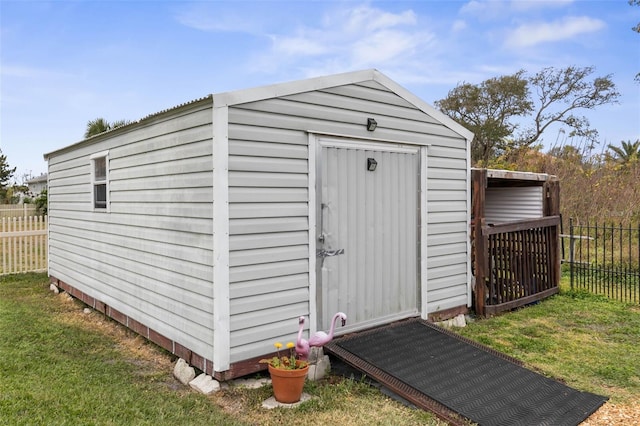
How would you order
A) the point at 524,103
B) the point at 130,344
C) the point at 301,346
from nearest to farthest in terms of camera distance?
the point at 301,346 < the point at 130,344 < the point at 524,103

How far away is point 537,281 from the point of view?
23.3 ft

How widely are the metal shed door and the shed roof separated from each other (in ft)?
1.80

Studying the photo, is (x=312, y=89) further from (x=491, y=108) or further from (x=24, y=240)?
(x=491, y=108)

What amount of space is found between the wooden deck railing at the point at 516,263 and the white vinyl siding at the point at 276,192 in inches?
96.7

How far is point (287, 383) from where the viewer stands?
3455 millimetres

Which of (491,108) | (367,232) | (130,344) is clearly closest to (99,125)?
(130,344)

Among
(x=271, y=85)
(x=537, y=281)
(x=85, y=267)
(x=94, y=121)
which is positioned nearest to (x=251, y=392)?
(x=271, y=85)

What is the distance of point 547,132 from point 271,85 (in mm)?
22818

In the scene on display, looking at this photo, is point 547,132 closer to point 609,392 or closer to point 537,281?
point 537,281

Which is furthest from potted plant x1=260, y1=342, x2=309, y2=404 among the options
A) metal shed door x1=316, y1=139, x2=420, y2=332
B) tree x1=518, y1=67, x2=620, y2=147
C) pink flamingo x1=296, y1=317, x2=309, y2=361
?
tree x1=518, y1=67, x2=620, y2=147

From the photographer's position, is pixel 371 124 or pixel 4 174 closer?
pixel 371 124

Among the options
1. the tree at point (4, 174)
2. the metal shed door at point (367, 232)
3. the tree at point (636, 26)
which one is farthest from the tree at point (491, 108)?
the tree at point (4, 174)

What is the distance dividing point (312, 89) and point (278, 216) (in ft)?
4.19

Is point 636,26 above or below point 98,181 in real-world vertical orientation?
above
